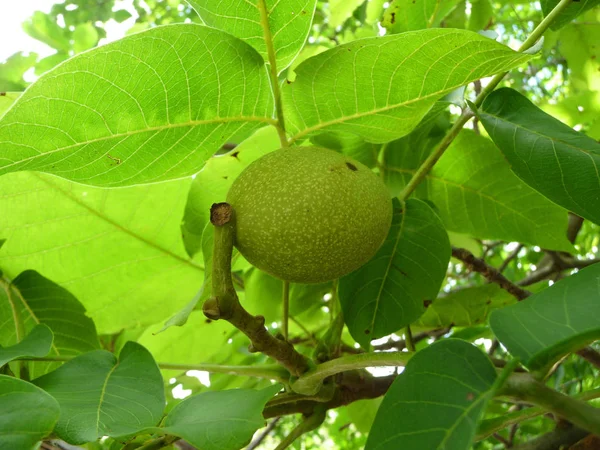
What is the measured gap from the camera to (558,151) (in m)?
0.81

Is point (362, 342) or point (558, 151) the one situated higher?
point (558, 151)

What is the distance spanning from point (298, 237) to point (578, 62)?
4.67 ft

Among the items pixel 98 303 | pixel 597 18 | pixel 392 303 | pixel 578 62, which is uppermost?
pixel 597 18

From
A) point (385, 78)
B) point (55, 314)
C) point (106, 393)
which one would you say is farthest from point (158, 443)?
point (385, 78)

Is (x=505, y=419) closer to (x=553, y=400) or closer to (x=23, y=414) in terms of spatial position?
(x=553, y=400)

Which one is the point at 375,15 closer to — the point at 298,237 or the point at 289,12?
the point at 289,12

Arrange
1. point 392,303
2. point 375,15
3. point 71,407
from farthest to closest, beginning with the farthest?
point 375,15 < point 392,303 < point 71,407

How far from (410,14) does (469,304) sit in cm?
64

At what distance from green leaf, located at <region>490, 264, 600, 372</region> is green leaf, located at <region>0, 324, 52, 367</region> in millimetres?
621

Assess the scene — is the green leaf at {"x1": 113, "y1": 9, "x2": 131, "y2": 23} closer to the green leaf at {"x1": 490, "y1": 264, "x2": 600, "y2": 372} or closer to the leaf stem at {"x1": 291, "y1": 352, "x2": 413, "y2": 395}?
the leaf stem at {"x1": 291, "y1": 352, "x2": 413, "y2": 395}

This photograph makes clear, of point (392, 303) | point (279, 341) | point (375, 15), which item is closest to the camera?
point (279, 341)

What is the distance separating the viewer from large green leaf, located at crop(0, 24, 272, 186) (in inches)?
28.1

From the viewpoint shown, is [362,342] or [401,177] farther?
[401,177]

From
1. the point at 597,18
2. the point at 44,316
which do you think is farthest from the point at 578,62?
the point at 44,316
